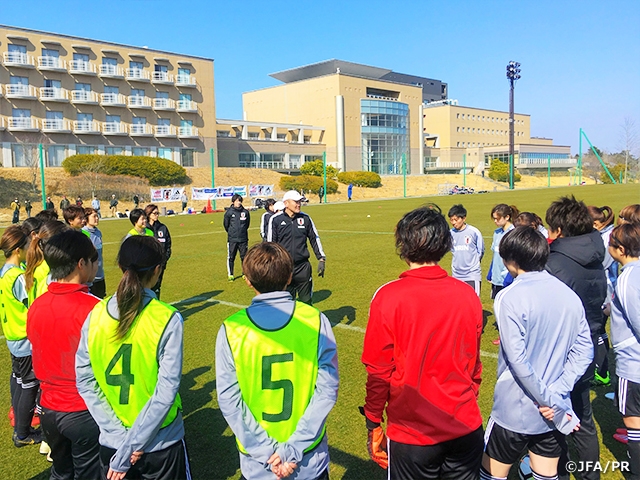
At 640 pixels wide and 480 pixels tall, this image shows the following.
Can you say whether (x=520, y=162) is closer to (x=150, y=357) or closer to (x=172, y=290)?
(x=172, y=290)

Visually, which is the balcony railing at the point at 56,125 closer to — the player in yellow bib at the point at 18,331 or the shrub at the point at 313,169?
the shrub at the point at 313,169

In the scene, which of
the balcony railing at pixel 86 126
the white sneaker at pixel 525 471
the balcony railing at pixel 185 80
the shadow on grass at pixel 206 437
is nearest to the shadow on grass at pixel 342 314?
the shadow on grass at pixel 206 437

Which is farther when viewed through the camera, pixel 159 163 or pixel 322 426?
pixel 159 163

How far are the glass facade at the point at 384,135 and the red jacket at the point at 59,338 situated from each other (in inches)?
3018

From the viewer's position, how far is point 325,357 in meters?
2.28

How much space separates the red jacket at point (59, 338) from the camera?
2660 millimetres

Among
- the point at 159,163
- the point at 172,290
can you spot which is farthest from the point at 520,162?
the point at 172,290

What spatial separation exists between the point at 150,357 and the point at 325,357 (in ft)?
2.99

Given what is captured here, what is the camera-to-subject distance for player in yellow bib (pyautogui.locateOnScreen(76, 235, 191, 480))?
92.3 inches

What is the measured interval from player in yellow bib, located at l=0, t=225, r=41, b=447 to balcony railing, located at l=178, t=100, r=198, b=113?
57.6 m

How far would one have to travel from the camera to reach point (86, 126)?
5112 centimetres

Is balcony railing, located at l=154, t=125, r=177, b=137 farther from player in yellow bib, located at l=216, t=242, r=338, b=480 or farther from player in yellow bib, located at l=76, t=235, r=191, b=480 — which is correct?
player in yellow bib, located at l=216, t=242, r=338, b=480

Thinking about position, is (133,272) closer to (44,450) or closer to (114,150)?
(44,450)

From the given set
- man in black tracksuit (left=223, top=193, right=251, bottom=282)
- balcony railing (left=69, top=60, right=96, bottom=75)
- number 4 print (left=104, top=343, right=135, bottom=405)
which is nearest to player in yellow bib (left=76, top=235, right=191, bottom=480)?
number 4 print (left=104, top=343, right=135, bottom=405)
